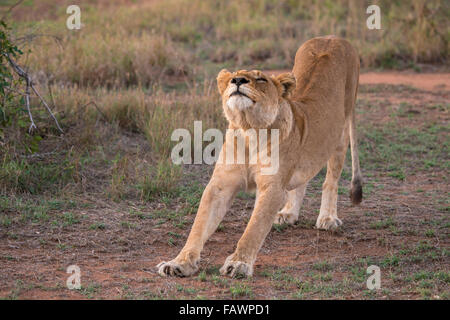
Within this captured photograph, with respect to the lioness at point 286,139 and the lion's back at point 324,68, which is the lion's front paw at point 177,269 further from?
the lion's back at point 324,68

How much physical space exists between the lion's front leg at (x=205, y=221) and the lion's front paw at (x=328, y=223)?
1.09m

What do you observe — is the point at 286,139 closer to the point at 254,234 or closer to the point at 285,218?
the point at 254,234

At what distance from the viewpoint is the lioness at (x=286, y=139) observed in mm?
4133

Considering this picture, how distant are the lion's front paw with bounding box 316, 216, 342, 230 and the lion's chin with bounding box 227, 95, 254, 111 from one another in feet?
4.93

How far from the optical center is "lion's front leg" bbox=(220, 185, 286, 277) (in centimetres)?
407

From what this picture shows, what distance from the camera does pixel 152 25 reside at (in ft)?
40.1

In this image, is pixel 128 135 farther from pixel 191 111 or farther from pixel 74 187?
pixel 74 187

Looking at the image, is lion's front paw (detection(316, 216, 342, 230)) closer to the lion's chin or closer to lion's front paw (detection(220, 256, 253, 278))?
lion's front paw (detection(220, 256, 253, 278))

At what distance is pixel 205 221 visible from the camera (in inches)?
168

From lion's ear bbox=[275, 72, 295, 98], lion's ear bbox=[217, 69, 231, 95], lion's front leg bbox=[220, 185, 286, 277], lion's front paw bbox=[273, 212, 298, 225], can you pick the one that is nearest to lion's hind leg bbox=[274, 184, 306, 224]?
lion's front paw bbox=[273, 212, 298, 225]

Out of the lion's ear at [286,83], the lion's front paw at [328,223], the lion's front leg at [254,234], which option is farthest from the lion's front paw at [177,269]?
the lion's front paw at [328,223]

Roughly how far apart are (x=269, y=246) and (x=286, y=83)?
1.17 metres

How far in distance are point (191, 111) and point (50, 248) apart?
2898 millimetres

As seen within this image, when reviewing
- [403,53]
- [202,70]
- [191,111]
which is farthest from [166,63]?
[403,53]
